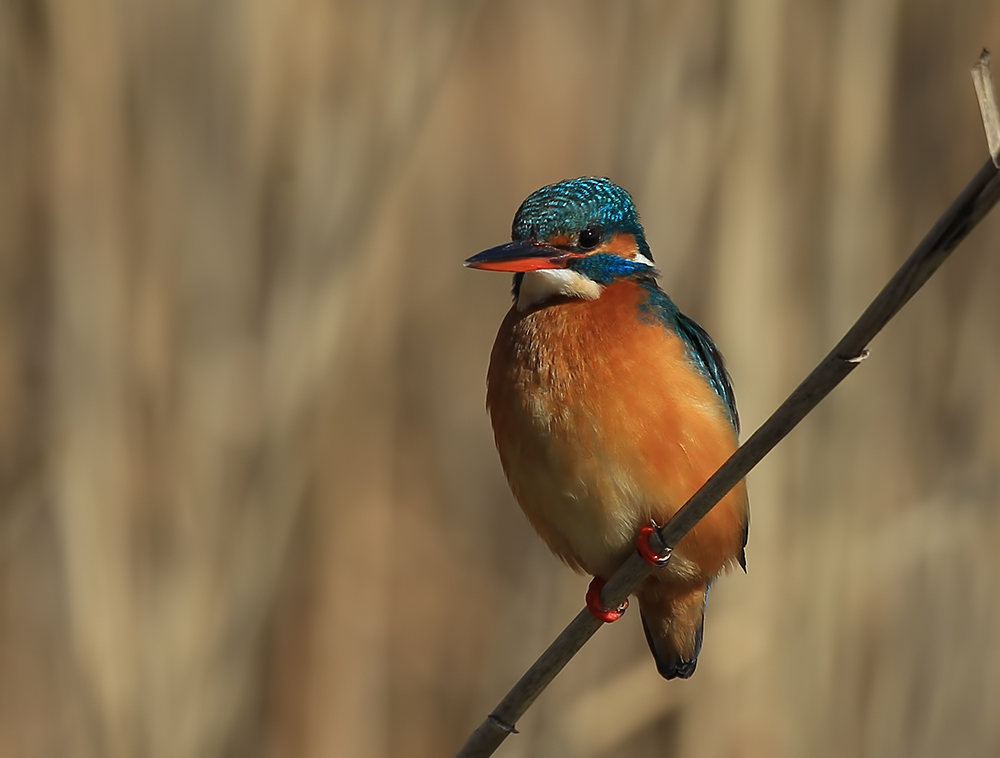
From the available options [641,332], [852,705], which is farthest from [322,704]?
[641,332]

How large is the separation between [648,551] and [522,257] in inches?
18.6

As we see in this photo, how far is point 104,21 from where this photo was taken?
2.21m

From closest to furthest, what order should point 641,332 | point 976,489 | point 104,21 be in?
point 641,332
point 104,21
point 976,489

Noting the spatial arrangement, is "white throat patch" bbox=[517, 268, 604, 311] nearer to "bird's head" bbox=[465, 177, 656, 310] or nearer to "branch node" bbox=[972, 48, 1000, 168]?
"bird's head" bbox=[465, 177, 656, 310]

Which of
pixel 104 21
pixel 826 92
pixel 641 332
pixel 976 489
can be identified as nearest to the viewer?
pixel 641 332

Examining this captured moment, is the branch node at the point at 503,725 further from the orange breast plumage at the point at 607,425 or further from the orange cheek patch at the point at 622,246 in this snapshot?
the orange cheek patch at the point at 622,246

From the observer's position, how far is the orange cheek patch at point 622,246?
1859 millimetres

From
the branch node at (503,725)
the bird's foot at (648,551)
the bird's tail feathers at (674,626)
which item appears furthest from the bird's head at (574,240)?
the branch node at (503,725)

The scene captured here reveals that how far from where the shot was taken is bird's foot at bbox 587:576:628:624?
4.96 ft

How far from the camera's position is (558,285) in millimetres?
1795

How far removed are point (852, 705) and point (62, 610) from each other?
5.65ft

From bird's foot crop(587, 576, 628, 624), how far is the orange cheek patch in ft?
1.78

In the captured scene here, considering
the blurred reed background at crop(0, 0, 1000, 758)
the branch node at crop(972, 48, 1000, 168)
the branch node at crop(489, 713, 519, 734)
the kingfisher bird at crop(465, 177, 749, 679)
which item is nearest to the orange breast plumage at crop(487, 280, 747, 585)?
the kingfisher bird at crop(465, 177, 749, 679)

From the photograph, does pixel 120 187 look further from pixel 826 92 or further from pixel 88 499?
pixel 826 92
